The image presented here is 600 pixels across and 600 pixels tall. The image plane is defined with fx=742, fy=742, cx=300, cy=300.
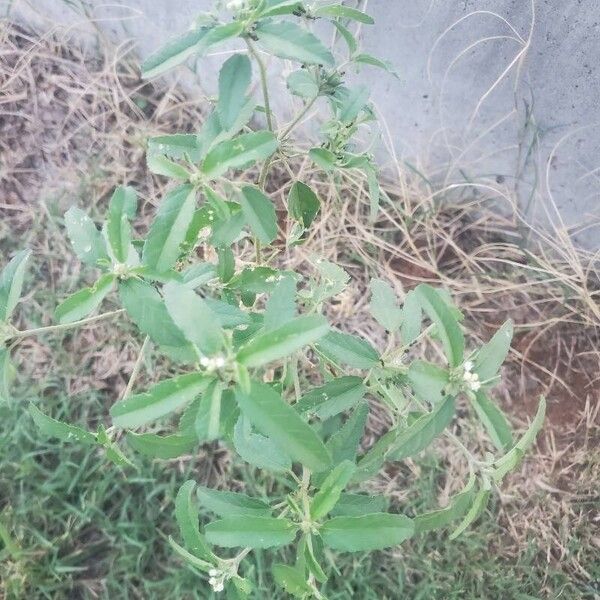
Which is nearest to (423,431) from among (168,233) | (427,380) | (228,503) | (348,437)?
(427,380)

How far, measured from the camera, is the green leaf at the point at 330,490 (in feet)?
3.17

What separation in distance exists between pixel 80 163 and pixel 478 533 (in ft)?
4.75

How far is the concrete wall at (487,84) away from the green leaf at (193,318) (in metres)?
1.13

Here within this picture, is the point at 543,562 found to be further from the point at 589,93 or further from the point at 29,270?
the point at 29,270

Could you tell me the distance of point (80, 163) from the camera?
209cm

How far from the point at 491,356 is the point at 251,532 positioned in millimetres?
400

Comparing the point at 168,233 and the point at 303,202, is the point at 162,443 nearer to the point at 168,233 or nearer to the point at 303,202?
the point at 168,233

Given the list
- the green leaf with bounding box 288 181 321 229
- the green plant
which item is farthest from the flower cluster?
the green leaf with bounding box 288 181 321 229

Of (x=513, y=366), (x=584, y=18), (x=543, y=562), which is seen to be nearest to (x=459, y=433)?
(x=513, y=366)

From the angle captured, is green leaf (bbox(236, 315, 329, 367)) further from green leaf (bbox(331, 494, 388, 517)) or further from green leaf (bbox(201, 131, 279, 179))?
green leaf (bbox(331, 494, 388, 517))

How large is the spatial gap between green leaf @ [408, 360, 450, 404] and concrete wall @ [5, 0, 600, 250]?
100 cm

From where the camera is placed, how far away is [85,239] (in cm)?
105

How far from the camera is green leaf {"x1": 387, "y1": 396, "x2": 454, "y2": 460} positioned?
98 cm

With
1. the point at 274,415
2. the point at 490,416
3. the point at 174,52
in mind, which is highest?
the point at 174,52
